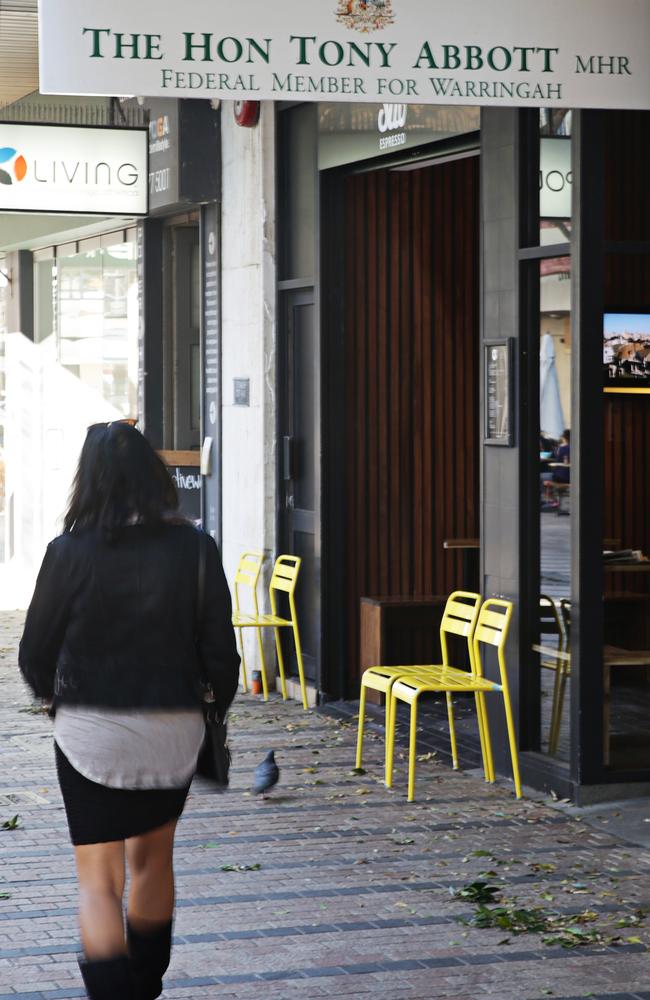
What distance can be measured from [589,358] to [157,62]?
2.42 metres

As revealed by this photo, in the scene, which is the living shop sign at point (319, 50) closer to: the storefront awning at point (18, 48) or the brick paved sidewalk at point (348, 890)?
the brick paved sidewalk at point (348, 890)

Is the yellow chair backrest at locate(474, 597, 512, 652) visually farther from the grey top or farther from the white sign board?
the white sign board

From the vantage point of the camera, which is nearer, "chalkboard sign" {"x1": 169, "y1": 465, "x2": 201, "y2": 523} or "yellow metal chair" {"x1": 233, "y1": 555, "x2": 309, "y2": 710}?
"yellow metal chair" {"x1": 233, "y1": 555, "x2": 309, "y2": 710}

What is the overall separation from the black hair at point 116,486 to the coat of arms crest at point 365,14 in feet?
8.89

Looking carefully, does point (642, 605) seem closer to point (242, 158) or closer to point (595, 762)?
point (595, 762)

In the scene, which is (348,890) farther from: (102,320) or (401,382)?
(102,320)

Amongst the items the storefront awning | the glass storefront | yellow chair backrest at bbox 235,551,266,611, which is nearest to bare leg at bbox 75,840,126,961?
yellow chair backrest at bbox 235,551,266,611

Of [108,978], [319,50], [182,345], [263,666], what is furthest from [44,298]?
[108,978]

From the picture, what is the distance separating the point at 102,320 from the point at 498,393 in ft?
26.5

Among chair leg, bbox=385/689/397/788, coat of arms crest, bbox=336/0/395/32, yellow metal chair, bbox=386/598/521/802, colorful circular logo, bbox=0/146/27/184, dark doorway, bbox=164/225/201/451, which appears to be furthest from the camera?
Answer: dark doorway, bbox=164/225/201/451

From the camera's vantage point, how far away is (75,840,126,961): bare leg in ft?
13.3

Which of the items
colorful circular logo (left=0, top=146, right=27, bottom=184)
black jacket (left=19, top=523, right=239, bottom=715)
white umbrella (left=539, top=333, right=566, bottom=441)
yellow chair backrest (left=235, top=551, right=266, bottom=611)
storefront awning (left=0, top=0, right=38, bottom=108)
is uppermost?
storefront awning (left=0, top=0, right=38, bottom=108)

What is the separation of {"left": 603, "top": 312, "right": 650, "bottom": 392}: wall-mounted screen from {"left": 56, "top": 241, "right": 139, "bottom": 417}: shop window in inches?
238

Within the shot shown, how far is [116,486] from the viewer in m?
4.09
